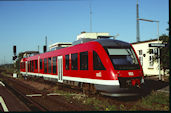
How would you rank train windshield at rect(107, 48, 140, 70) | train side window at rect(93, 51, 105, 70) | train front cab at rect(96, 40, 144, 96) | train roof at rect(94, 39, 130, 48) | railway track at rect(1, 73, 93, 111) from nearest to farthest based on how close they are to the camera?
1. railway track at rect(1, 73, 93, 111)
2. train front cab at rect(96, 40, 144, 96)
3. train windshield at rect(107, 48, 140, 70)
4. train side window at rect(93, 51, 105, 70)
5. train roof at rect(94, 39, 130, 48)

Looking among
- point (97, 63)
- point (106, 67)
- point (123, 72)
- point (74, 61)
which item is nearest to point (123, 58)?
point (123, 72)

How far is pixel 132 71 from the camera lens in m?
10.9

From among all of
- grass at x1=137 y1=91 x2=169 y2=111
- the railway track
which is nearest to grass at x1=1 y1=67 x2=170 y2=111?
grass at x1=137 y1=91 x2=169 y2=111

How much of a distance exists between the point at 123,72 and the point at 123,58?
3.22 ft

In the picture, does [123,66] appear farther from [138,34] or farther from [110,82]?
[138,34]

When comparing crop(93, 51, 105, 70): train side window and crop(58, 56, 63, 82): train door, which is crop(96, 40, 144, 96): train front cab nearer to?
crop(93, 51, 105, 70): train side window

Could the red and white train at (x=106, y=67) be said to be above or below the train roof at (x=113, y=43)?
below

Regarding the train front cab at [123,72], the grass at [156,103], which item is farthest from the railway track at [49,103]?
the grass at [156,103]

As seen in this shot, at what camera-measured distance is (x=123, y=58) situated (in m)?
11.3

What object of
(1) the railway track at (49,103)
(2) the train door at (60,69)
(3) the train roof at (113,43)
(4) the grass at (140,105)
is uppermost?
(3) the train roof at (113,43)

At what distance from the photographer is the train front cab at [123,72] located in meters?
10.4

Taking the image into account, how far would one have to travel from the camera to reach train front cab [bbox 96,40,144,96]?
10.4 m

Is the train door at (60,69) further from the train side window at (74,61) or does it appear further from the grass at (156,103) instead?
the grass at (156,103)

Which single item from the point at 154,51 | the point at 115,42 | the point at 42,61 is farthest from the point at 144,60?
the point at 115,42
